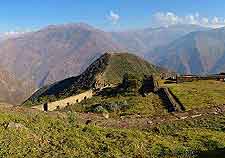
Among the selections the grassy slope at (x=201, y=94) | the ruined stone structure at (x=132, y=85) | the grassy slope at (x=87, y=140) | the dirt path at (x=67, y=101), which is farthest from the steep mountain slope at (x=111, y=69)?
the grassy slope at (x=87, y=140)

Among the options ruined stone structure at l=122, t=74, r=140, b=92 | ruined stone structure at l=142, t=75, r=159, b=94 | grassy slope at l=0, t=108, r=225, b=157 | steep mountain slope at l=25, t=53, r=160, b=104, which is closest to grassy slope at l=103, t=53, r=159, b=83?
steep mountain slope at l=25, t=53, r=160, b=104

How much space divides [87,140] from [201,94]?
37294 mm

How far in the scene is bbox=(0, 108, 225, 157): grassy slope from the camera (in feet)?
67.0

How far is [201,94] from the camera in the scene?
2226 inches

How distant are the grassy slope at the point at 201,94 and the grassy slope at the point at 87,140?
21788 millimetres

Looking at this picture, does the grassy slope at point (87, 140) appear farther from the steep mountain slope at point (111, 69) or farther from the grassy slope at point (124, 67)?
the grassy slope at point (124, 67)

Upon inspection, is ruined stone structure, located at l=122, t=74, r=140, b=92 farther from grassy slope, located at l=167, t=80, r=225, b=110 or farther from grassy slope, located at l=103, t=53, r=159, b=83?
grassy slope, located at l=103, t=53, r=159, b=83

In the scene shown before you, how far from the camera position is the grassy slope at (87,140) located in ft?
67.0

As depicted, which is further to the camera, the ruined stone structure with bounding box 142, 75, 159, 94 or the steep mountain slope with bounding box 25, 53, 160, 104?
the steep mountain slope with bounding box 25, 53, 160, 104

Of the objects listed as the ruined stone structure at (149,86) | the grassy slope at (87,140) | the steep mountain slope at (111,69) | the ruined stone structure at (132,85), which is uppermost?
the grassy slope at (87,140)

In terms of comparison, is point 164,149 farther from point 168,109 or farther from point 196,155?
point 168,109

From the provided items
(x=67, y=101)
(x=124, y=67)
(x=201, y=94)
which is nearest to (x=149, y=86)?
(x=201, y=94)

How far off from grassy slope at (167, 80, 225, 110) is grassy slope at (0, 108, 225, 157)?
71.5 ft

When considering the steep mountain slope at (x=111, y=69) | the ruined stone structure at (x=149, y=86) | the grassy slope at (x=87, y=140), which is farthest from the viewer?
the steep mountain slope at (x=111, y=69)
